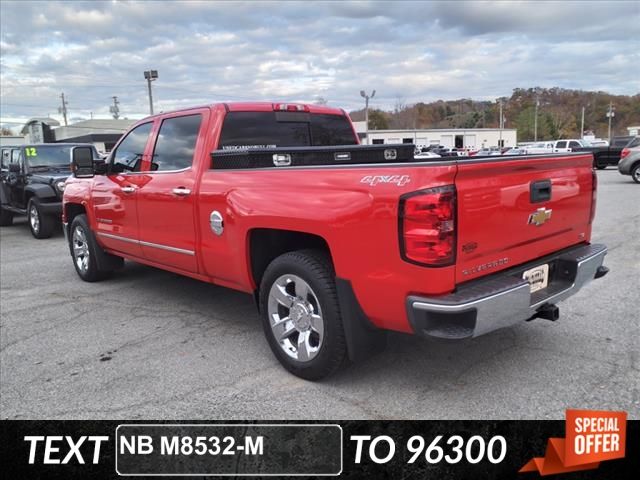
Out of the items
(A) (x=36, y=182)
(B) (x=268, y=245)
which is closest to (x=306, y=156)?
(B) (x=268, y=245)

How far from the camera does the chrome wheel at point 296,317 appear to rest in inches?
134

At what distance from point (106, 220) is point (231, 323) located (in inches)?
79.3

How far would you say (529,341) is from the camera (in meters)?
4.09

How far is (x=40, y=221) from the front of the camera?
10156 mm

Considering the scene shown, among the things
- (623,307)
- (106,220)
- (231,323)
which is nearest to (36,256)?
(106,220)

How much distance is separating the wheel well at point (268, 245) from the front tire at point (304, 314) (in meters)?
0.21

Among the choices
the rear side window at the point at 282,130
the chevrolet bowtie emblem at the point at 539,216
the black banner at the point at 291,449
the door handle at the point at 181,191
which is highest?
the rear side window at the point at 282,130

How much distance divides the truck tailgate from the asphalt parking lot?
825 millimetres

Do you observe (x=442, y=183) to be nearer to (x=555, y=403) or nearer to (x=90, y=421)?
(x=555, y=403)

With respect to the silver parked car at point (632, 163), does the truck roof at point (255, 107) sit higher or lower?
higher

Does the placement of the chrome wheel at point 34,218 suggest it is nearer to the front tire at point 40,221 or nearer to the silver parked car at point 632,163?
the front tire at point 40,221

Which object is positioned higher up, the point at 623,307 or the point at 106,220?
the point at 106,220

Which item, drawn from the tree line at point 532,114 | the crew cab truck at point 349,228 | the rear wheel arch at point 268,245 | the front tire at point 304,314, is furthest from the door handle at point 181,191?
the tree line at point 532,114

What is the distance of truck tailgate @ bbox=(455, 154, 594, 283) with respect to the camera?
9.27 feet
